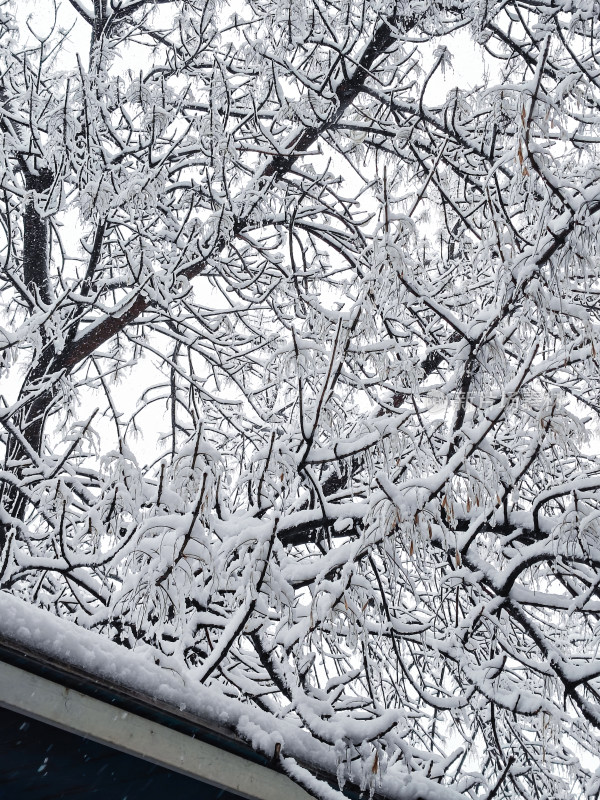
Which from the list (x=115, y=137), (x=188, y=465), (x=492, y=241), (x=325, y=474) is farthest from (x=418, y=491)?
(x=115, y=137)

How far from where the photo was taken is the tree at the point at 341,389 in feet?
6.61

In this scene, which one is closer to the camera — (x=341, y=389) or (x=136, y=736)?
(x=136, y=736)

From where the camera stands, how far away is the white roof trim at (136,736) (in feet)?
4.44

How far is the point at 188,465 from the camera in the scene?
81.1 inches

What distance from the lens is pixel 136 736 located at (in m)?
1.49

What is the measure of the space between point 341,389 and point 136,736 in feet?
11.6

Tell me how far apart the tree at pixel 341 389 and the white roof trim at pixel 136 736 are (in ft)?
0.47

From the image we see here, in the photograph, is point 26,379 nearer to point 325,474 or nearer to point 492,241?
point 325,474

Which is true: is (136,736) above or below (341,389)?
below

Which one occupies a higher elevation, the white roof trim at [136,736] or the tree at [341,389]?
the tree at [341,389]

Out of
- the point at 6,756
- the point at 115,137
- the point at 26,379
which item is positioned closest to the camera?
the point at 6,756

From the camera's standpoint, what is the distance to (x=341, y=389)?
4.87 m

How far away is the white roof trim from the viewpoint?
1353mm

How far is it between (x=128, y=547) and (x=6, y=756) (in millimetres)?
667
